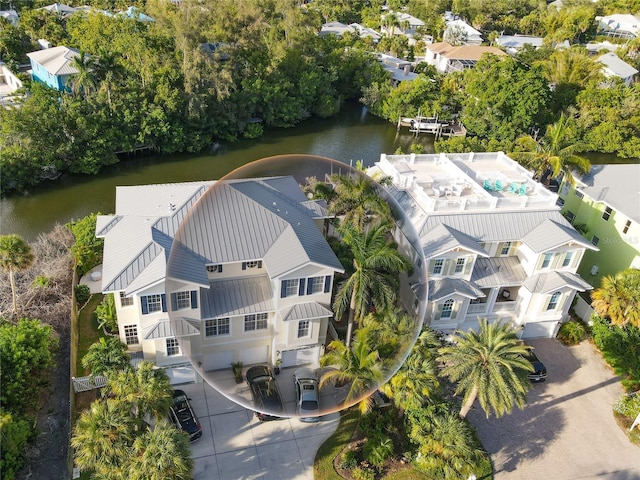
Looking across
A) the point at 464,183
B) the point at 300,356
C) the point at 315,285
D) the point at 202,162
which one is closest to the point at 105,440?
the point at 300,356

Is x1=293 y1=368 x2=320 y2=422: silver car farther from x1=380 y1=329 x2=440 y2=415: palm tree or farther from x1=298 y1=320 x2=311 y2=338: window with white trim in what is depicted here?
x1=380 y1=329 x2=440 y2=415: palm tree

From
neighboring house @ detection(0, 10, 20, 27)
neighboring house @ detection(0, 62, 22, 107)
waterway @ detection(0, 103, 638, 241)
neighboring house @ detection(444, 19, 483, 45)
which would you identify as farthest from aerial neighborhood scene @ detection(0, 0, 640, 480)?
neighboring house @ detection(444, 19, 483, 45)

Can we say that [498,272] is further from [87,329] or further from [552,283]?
[87,329]

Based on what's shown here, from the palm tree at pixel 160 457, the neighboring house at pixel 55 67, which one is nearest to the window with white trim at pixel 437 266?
the palm tree at pixel 160 457

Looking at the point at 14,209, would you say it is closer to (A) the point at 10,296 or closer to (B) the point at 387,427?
(A) the point at 10,296

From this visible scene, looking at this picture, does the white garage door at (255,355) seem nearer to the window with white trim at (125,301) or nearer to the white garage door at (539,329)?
the window with white trim at (125,301)
